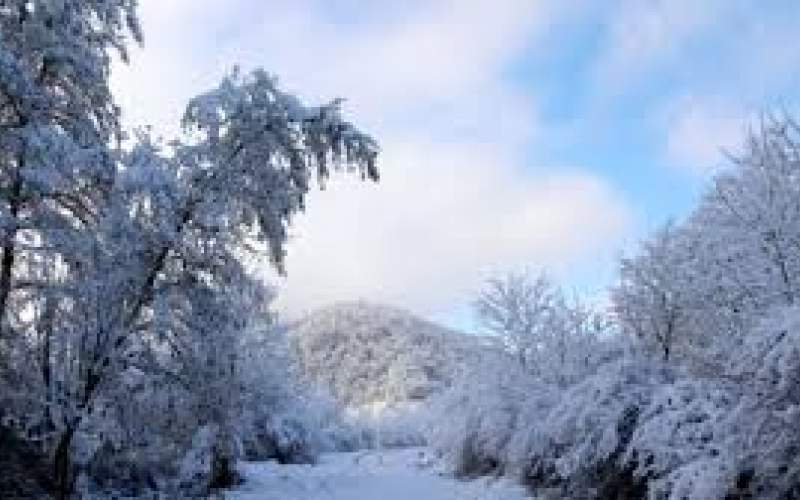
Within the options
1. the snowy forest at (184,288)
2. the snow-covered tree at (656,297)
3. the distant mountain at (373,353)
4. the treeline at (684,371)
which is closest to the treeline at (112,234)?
the snowy forest at (184,288)

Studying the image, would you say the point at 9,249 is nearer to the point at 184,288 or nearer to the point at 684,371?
the point at 184,288

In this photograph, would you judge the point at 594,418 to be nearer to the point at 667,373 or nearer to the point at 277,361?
the point at 667,373

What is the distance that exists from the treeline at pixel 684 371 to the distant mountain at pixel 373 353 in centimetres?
7631

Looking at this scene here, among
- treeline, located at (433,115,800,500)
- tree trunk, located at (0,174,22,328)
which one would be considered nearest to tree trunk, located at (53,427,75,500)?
tree trunk, located at (0,174,22,328)

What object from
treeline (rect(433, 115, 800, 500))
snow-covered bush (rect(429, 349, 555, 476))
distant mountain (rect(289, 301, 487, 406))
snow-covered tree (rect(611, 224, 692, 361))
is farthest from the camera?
distant mountain (rect(289, 301, 487, 406))

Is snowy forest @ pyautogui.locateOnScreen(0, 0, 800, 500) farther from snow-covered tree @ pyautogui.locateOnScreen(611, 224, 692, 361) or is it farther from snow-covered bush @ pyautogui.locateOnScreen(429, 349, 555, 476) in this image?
snow-covered bush @ pyautogui.locateOnScreen(429, 349, 555, 476)

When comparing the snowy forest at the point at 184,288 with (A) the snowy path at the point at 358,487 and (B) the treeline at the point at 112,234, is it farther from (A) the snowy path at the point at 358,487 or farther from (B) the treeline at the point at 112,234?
(A) the snowy path at the point at 358,487

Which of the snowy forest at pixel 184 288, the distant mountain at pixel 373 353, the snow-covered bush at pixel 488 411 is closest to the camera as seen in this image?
the snowy forest at pixel 184 288

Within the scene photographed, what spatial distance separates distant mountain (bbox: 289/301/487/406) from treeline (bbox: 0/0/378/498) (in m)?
93.2

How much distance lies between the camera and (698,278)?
65.0ft

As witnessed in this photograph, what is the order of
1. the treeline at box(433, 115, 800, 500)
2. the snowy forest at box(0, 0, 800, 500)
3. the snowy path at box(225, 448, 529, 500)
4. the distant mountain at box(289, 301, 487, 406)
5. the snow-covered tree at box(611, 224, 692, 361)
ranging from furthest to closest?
the distant mountain at box(289, 301, 487, 406), the snow-covered tree at box(611, 224, 692, 361), the snowy path at box(225, 448, 529, 500), the snowy forest at box(0, 0, 800, 500), the treeline at box(433, 115, 800, 500)

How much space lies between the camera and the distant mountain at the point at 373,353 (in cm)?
12012

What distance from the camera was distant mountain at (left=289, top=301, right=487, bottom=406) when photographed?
394 feet

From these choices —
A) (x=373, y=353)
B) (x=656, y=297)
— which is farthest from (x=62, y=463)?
(x=373, y=353)
